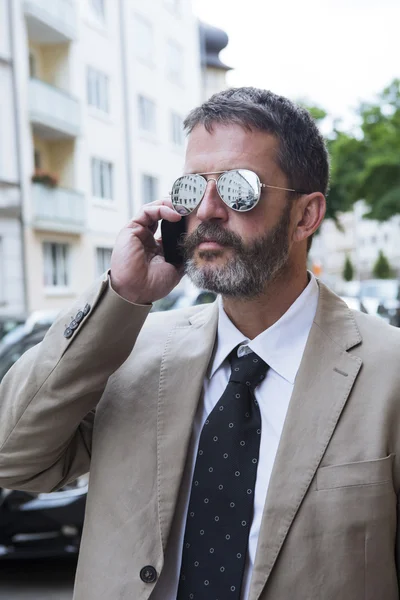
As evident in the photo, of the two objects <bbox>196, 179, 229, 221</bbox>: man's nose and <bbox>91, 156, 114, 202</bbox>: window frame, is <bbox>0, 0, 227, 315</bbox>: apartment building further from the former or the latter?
<bbox>196, 179, 229, 221</bbox>: man's nose

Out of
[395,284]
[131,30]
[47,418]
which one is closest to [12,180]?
[131,30]

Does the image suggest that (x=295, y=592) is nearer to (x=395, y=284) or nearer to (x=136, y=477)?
(x=136, y=477)

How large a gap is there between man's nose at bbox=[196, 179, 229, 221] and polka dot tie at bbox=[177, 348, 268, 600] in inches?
15.9

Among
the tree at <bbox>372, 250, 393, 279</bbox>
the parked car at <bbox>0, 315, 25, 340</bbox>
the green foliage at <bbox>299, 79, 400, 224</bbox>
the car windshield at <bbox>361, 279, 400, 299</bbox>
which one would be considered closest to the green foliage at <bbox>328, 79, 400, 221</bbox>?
the green foliage at <bbox>299, 79, 400, 224</bbox>

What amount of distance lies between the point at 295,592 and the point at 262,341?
62cm

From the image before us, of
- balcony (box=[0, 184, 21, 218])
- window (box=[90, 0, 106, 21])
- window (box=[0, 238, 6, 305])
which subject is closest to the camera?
balcony (box=[0, 184, 21, 218])

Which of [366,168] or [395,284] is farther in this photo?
[395,284]

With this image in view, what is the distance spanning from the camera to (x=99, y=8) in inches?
987

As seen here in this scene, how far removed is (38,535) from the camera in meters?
4.84

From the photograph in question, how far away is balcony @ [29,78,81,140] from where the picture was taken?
21125 mm

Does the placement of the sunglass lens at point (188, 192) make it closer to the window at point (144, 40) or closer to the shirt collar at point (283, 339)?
the shirt collar at point (283, 339)

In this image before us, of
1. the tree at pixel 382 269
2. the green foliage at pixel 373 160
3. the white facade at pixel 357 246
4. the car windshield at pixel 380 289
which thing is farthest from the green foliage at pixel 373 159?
the white facade at pixel 357 246

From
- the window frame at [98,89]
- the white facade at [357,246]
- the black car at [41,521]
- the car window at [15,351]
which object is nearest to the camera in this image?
the black car at [41,521]

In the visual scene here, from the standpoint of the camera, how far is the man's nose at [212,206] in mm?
1850
